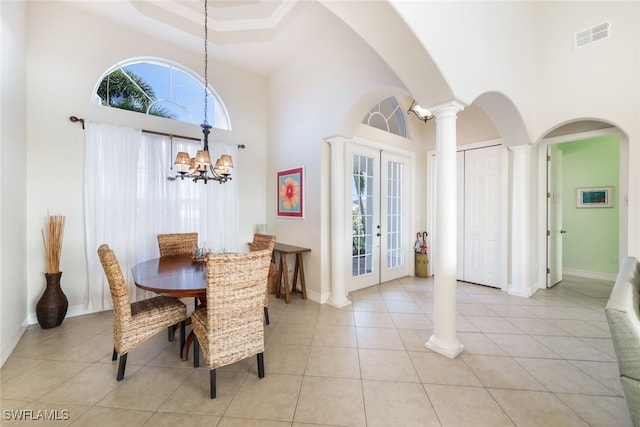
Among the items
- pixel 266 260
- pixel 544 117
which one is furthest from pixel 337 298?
pixel 544 117

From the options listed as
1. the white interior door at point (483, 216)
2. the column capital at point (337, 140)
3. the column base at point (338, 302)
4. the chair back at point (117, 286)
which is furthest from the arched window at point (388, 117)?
the chair back at point (117, 286)

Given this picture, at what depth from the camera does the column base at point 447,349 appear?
7.36ft

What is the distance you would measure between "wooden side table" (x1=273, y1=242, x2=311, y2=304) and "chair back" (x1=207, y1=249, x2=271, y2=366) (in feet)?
5.21

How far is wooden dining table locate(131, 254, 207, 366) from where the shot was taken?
73.2 inches

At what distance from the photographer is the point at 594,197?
462cm

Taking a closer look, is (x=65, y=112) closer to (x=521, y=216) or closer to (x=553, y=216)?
(x=521, y=216)

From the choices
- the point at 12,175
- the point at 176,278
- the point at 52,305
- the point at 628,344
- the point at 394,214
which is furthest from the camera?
the point at 394,214

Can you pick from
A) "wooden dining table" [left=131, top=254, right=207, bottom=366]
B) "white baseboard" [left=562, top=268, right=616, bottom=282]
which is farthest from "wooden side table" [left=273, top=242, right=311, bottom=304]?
"white baseboard" [left=562, top=268, right=616, bottom=282]

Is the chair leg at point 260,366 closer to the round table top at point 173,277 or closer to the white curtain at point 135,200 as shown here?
the round table top at point 173,277

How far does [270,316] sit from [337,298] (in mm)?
886

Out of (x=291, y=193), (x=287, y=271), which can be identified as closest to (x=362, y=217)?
(x=291, y=193)

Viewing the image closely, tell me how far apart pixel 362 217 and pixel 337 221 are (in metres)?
0.84

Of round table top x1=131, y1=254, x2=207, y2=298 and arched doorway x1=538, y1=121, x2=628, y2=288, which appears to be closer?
round table top x1=131, y1=254, x2=207, y2=298

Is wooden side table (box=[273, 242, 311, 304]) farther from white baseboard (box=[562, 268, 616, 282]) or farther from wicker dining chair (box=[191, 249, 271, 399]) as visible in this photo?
white baseboard (box=[562, 268, 616, 282])
